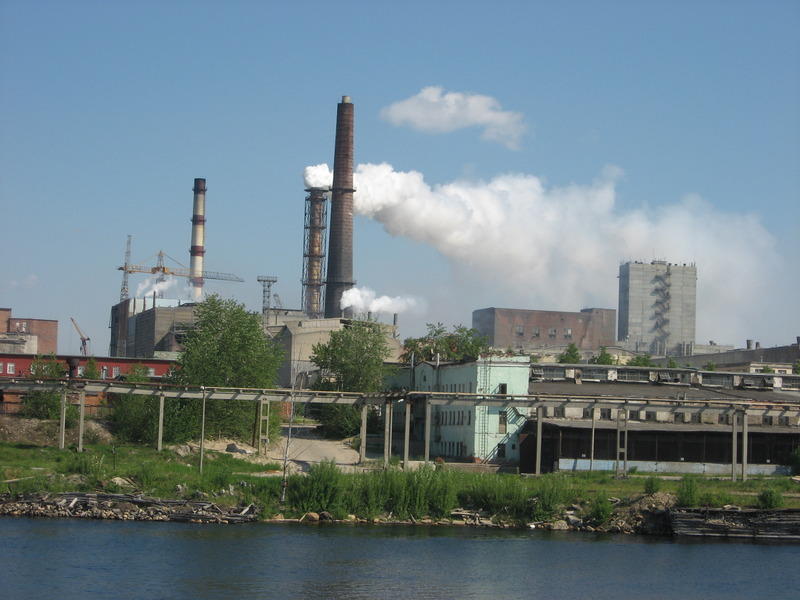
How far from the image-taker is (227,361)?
70.1 metres

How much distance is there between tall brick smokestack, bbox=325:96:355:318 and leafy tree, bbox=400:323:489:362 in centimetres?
1747

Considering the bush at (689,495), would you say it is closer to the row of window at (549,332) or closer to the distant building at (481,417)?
the distant building at (481,417)

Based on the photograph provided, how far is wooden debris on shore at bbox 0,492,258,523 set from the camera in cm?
4572

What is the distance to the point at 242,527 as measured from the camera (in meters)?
45.1

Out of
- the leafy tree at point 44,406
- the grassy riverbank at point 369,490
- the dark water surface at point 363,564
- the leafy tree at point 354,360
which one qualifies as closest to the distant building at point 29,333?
the leafy tree at point 354,360

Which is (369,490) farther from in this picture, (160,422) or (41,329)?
(41,329)

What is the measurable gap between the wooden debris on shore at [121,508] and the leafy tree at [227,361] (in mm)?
16989

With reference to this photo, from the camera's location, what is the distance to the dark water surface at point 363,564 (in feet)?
115

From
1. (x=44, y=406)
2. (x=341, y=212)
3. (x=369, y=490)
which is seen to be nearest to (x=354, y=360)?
(x=44, y=406)

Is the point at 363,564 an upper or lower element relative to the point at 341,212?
lower

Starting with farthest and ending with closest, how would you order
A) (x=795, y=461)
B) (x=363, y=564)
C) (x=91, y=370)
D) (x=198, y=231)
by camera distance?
(x=198, y=231)
(x=91, y=370)
(x=795, y=461)
(x=363, y=564)

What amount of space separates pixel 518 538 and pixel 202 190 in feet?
384

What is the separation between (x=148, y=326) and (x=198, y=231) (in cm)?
2430

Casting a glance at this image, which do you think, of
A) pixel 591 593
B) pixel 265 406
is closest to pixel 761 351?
pixel 265 406
